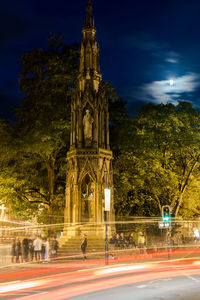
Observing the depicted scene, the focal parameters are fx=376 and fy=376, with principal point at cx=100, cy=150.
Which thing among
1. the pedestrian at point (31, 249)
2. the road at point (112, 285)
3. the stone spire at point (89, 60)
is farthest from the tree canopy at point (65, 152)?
the road at point (112, 285)

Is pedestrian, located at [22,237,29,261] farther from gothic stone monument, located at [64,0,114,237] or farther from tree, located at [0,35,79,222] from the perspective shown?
tree, located at [0,35,79,222]

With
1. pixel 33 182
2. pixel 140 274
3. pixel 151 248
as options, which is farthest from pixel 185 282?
pixel 33 182

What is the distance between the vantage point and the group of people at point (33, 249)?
21.5 m

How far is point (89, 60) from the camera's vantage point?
89.4ft

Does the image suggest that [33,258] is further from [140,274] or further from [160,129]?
[160,129]

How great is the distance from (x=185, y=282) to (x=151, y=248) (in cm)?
1742

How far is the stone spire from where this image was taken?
26.8 meters

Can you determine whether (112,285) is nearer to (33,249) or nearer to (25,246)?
(33,249)

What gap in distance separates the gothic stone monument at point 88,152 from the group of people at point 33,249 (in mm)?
1793

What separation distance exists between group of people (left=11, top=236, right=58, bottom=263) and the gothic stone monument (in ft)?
5.88

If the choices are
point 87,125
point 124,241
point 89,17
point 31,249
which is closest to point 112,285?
point 31,249

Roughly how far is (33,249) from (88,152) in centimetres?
713

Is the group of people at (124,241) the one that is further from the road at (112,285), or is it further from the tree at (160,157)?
the road at (112,285)

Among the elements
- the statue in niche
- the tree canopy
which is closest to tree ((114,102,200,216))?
the tree canopy
